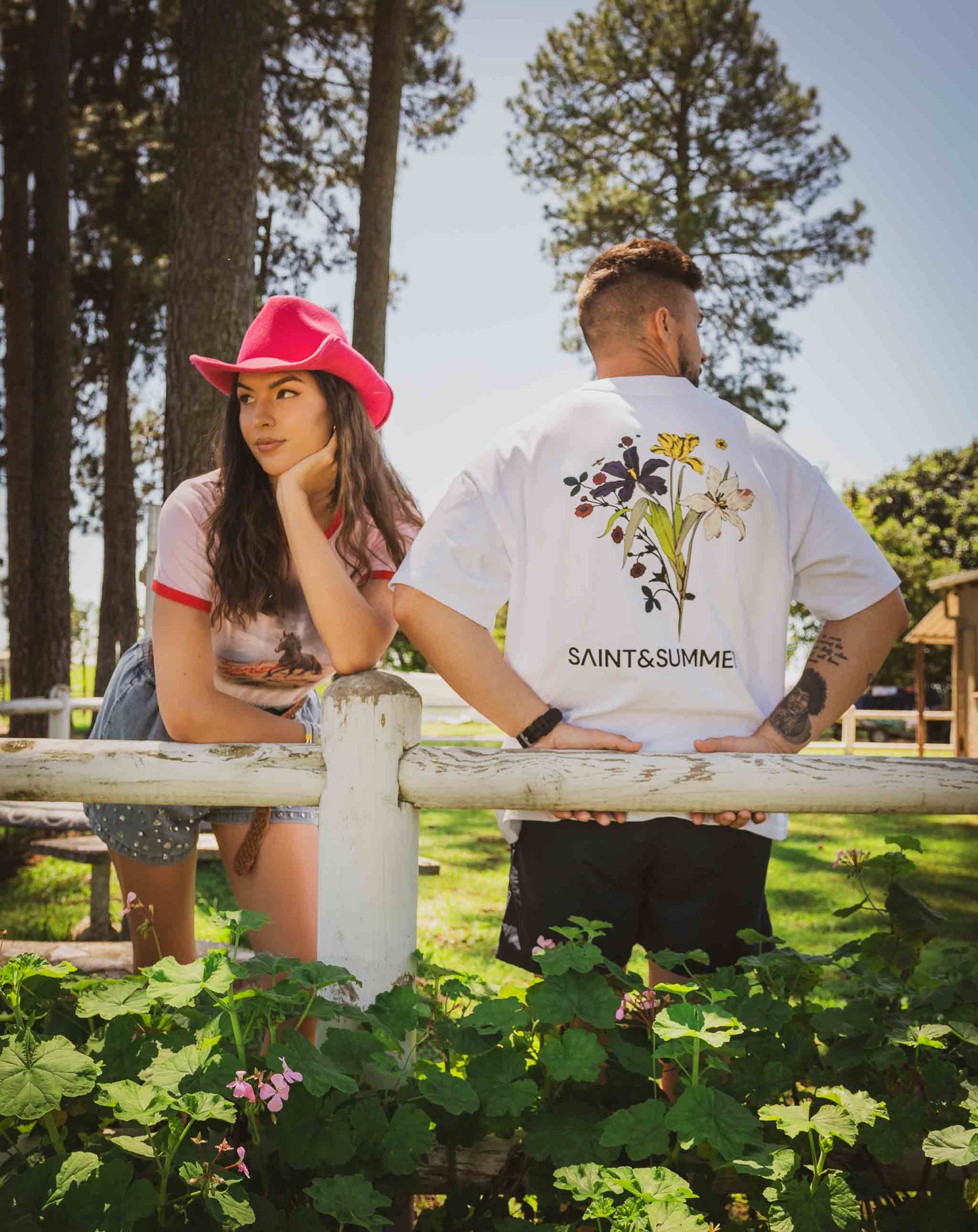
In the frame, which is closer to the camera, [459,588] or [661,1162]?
[661,1162]

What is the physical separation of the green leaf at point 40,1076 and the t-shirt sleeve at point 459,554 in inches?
37.7

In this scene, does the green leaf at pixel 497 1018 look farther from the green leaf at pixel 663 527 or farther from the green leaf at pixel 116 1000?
the green leaf at pixel 663 527

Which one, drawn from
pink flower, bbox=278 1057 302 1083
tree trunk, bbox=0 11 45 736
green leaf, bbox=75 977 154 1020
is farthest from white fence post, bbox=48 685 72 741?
pink flower, bbox=278 1057 302 1083

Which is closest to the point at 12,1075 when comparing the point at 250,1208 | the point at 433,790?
the point at 250,1208

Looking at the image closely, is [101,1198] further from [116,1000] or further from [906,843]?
A: [906,843]

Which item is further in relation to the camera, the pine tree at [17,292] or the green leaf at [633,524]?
the pine tree at [17,292]

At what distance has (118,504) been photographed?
1477 centimetres

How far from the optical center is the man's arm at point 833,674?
2.01 m

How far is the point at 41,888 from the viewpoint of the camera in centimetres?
640

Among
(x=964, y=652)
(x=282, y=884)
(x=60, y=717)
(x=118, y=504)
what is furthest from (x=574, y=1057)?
(x=964, y=652)

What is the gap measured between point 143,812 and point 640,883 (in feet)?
3.57

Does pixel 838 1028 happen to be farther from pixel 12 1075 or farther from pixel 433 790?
pixel 12 1075

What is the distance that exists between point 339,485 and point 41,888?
514 cm

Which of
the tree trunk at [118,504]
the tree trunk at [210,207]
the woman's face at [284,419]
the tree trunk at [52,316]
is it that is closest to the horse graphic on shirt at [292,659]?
the woman's face at [284,419]
